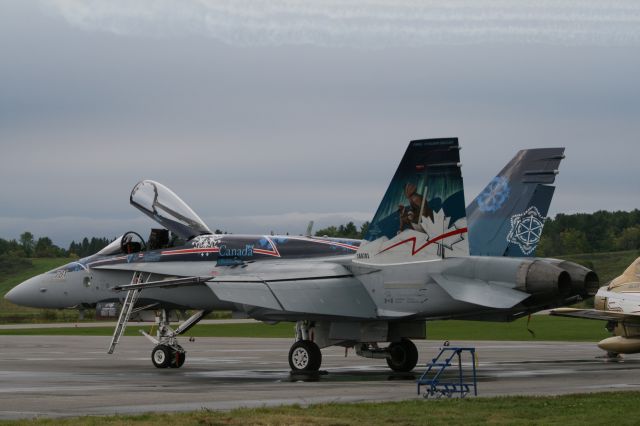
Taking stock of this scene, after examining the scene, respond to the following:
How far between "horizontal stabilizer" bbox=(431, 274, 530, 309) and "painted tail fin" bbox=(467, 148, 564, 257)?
14.1 feet

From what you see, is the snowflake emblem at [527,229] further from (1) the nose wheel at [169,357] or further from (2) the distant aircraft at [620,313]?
(1) the nose wheel at [169,357]

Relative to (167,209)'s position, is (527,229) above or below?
below

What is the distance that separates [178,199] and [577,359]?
11.8 meters

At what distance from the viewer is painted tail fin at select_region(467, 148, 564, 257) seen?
86.0ft

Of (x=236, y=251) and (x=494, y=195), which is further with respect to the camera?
(x=494, y=195)

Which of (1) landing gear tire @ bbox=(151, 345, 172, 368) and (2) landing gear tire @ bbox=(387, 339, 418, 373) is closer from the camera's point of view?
(2) landing gear tire @ bbox=(387, 339, 418, 373)

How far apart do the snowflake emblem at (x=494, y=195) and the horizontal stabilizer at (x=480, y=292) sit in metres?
5.28

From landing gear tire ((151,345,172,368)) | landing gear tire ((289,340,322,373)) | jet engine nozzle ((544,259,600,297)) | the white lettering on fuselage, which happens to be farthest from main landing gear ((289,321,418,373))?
jet engine nozzle ((544,259,600,297))

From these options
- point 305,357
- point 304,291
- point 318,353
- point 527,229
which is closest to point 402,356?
point 318,353

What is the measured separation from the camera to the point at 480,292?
21.7 metres

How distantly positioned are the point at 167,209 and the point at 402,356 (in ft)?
24.2

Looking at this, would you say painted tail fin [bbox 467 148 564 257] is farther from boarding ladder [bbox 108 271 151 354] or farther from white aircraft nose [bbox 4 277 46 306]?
white aircraft nose [bbox 4 277 46 306]

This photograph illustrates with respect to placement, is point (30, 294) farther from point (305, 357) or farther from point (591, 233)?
point (591, 233)

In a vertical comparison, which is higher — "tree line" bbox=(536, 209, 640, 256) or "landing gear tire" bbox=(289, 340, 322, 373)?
"tree line" bbox=(536, 209, 640, 256)
